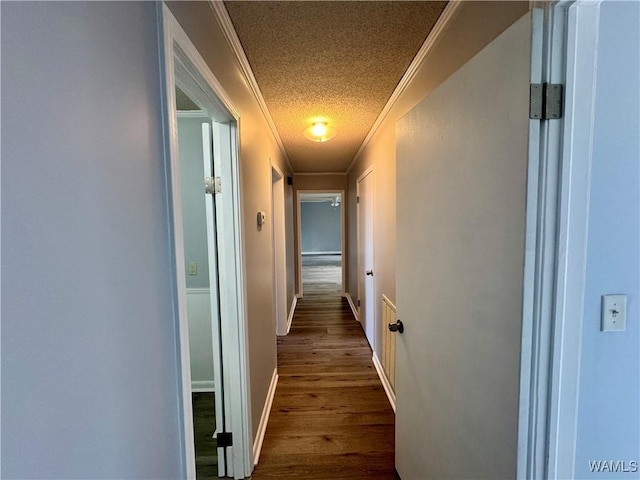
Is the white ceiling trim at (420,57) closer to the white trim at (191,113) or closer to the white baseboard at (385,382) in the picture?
the white trim at (191,113)

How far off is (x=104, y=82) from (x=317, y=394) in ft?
8.42

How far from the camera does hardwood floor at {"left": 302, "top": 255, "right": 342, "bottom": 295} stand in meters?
6.14

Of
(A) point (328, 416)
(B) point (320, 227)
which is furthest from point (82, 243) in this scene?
(B) point (320, 227)

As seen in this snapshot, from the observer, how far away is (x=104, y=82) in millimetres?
565

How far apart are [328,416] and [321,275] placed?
18.0ft

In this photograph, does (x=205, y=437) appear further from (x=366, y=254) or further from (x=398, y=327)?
(x=366, y=254)

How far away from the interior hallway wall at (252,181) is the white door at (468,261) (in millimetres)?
900

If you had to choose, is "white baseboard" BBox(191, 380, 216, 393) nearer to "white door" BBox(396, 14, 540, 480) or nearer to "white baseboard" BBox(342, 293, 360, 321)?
"white door" BBox(396, 14, 540, 480)

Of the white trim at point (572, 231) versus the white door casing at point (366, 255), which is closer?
the white trim at point (572, 231)

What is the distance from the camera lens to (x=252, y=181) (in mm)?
1908

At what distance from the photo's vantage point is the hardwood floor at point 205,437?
5.72 feet

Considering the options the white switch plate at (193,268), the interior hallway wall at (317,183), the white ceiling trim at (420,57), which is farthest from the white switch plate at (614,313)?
the interior hallway wall at (317,183)

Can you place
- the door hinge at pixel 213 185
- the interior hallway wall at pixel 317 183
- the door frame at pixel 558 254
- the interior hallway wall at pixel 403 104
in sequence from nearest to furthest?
1. the door frame at pixel 558 254
2. the interior hallway wall at pixel 403 104
3. the door hinge at pixel 213 185
4. the interior hallway wall at pixel 317 183

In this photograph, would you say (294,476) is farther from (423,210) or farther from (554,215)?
(554,215)
